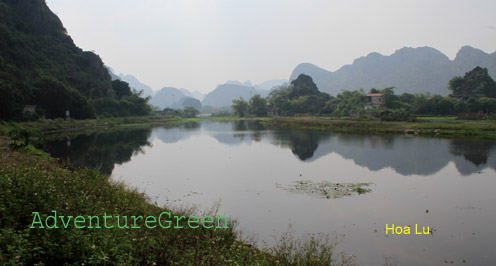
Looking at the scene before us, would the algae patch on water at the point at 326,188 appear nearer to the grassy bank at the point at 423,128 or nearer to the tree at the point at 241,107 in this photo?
the grassy bank at the point at 423,128

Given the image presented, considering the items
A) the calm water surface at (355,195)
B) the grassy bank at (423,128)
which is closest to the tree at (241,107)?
the grassy bank at (423,128)

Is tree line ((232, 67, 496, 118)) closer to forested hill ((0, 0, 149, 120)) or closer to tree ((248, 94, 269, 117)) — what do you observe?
tree ((248, 94, 269, 117))

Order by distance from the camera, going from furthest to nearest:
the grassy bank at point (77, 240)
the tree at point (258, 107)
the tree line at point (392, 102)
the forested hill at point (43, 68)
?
the tree at point (258, 107), the tree line at point (392, 102), the forested hill at point (43, 68), the grassy bank at point (77, 240)

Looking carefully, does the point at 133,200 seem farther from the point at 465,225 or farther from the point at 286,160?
the point at 286,160

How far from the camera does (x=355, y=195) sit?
15289 millimetres

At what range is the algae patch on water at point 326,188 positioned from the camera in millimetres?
15477

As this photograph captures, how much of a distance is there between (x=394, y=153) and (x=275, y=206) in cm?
1740

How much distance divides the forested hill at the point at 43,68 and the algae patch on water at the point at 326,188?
4332cm

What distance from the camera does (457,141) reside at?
33125 millimetres

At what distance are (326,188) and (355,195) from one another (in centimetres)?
169

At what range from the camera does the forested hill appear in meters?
50.4

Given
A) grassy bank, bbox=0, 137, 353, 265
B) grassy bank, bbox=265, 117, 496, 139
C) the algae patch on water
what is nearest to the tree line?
grassy bank, bbox=265, 117, 496, 139

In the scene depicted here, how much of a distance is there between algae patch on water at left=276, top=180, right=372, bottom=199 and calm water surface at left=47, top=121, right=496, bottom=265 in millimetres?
447

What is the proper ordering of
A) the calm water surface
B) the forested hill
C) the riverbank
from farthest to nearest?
the forested hill → the riverbank → the calm water surface
